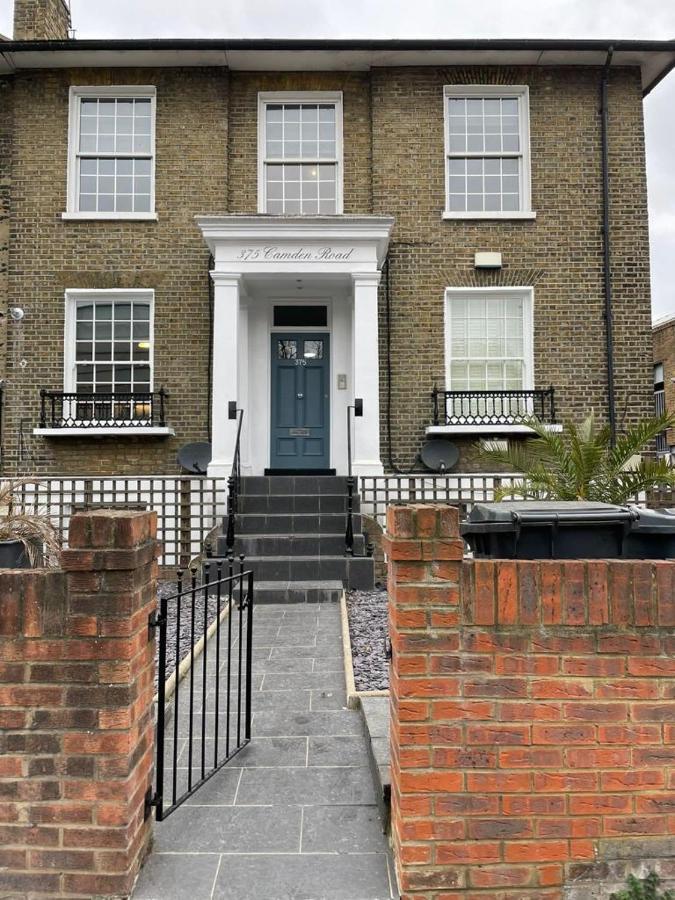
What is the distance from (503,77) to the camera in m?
10.1

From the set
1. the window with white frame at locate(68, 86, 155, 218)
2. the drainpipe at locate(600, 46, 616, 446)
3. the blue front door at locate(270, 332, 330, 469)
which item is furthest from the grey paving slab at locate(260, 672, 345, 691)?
the window with white frame at locate(68, 86, 155, 218)

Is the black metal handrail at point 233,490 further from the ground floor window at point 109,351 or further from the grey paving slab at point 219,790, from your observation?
the grey paving slab at point 219,790

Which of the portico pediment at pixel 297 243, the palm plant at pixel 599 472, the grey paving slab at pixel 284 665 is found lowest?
the grey paving slab at pixel 284 665

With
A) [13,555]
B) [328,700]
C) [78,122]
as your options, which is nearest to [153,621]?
[13,555]

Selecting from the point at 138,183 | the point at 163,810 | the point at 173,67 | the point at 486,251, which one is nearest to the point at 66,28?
the point at 173,67

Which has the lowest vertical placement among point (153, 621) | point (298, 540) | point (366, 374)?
point (298, 540)

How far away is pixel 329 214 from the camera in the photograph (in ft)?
31.7

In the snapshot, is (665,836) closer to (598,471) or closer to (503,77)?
(598,471)

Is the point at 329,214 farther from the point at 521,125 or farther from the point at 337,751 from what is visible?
the point at 337,751

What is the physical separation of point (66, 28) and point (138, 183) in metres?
3.67

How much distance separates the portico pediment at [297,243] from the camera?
8805mm

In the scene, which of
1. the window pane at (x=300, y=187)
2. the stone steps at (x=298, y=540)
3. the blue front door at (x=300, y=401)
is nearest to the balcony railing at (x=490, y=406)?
the blue front door at (x=300, y=401)

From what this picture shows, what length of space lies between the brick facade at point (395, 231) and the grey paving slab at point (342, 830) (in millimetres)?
7155

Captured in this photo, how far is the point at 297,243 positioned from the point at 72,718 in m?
7.83
